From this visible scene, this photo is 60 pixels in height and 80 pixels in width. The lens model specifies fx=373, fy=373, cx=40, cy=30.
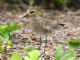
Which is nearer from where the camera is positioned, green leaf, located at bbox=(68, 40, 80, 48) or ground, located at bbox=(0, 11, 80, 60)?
green leaf, located at bbox=(68, 40, 80, 48)

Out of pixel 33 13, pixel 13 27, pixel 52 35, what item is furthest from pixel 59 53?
pixel 52 35

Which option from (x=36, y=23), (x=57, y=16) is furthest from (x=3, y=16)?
(x=36, y=23)

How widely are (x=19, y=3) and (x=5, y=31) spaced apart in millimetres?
5310

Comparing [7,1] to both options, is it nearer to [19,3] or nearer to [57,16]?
[19,3]

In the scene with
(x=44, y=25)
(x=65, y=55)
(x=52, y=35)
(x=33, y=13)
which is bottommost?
(x=52, y=35)

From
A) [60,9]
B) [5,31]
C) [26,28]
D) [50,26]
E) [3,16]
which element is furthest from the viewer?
[60,9]

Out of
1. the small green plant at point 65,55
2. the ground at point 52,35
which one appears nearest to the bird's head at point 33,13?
the ground at point 52,35

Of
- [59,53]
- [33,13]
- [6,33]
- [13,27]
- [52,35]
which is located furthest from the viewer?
[52,35]

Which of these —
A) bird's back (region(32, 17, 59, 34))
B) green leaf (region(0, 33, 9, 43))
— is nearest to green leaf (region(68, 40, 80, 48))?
green leaf (region(0, 33, 9, 43))

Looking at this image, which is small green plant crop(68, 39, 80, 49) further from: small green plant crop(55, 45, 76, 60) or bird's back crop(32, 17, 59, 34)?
bird's back crop(32, 17, 59, 34)

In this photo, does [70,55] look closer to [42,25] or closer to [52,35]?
[42,25]

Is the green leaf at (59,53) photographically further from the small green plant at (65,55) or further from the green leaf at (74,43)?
the green leaf at (74,43)

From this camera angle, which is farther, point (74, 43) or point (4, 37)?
point (4, 37)

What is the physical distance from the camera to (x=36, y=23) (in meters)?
5.74
